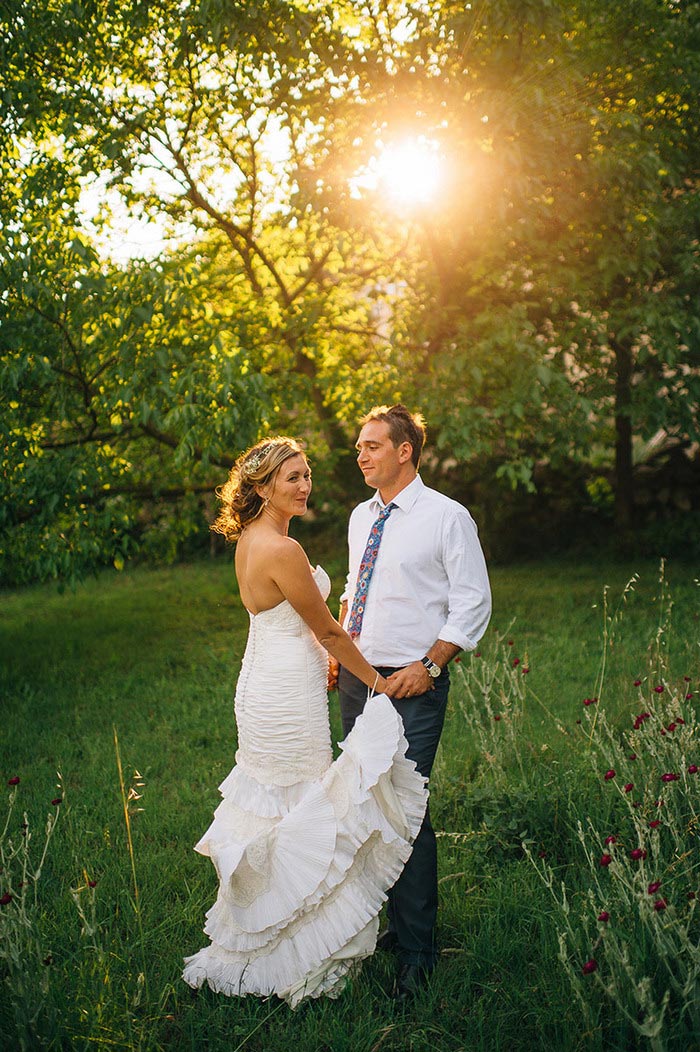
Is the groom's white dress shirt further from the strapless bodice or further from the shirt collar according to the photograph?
the strapless bodice

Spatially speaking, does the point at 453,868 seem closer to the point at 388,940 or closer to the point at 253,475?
the point at 388,940

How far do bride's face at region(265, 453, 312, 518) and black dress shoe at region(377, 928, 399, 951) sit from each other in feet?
5.68

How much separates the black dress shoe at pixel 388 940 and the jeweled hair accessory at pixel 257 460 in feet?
6.33

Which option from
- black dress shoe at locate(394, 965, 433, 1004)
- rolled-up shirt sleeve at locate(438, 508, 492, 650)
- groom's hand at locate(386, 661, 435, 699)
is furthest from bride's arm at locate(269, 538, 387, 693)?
black dress shoe at locate(394, 965, 433, 1004)

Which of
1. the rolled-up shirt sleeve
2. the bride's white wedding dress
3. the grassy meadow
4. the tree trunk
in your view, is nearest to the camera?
the grassy meadow

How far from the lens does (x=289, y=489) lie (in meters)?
3.44

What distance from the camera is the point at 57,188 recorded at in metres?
7.46

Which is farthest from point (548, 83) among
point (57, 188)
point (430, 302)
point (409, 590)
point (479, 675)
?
point (409, 590)

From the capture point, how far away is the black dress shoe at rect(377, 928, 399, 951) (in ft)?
11.9

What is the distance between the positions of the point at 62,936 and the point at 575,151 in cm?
776

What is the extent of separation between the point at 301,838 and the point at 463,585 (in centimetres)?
109

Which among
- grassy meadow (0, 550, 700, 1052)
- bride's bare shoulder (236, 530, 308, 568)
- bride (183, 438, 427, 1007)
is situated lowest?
grassy meadow (0, 550, 700, 1052)

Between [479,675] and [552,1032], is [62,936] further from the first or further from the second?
[479,675]

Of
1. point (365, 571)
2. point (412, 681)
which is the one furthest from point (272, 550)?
point (412, 681)
